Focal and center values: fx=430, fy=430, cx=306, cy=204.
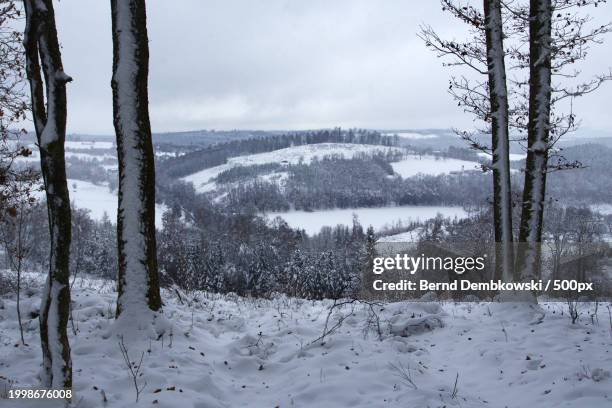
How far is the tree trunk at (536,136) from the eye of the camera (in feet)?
22.4

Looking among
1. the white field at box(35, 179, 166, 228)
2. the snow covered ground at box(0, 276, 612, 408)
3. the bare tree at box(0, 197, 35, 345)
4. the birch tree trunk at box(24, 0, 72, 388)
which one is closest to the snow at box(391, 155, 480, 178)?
the white field at box(35, 179, 166, 228)

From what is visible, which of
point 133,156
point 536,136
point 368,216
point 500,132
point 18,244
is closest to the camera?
point 133,156

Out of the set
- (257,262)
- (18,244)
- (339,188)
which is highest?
(18,244)

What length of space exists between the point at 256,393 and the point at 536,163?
551 cm

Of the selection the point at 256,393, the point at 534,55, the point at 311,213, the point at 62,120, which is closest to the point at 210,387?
the point at 256,393

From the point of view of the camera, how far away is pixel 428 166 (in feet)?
595

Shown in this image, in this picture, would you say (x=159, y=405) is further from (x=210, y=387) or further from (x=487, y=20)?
(x=487, y=20)

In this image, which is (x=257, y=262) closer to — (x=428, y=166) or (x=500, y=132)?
(x=500, y=132)

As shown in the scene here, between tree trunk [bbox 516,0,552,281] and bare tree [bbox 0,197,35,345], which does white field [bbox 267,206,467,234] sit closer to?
bare tree [bbox 0,197,35,345]

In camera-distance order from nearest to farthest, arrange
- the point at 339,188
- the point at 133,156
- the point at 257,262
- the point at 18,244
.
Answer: the point at 133,156 < the point at 18,244 < the point at 257,262 < the point at 339,188

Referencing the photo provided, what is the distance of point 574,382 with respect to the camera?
4020 millimetres

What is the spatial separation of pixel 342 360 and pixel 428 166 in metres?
185

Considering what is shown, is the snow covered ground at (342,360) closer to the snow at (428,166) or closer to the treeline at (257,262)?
the treeline at (257,262)

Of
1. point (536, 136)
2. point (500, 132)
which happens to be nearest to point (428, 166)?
point (500, 132)
